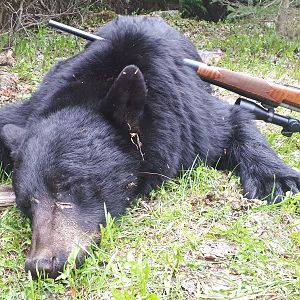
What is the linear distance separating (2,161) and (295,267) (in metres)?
2.24

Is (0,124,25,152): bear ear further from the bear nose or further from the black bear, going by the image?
the bear nose

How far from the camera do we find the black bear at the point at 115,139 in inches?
103

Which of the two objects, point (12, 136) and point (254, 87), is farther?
point (254, 87)

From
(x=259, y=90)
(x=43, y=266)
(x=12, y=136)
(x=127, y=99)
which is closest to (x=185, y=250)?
(x=43, y=266)

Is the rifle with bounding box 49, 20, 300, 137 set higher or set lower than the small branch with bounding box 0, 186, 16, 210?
higher

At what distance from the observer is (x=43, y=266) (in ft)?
7.45

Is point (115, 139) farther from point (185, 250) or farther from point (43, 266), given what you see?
point (43, 266)

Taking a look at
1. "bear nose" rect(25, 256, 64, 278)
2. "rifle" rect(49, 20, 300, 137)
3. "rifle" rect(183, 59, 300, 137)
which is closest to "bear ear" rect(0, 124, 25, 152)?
"bear nose" rect(25, 256, 64, 278)

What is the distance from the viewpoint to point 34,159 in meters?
2.71

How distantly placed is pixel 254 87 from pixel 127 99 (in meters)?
1.41

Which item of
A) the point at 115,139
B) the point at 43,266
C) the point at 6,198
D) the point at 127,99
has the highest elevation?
the point at 127,99

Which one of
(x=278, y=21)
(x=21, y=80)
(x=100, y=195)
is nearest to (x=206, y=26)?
(x=278, y=21)

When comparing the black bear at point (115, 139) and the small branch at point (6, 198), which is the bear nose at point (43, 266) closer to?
the black bear at point (115, 139)

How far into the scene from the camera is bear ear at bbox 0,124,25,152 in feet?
10.0
